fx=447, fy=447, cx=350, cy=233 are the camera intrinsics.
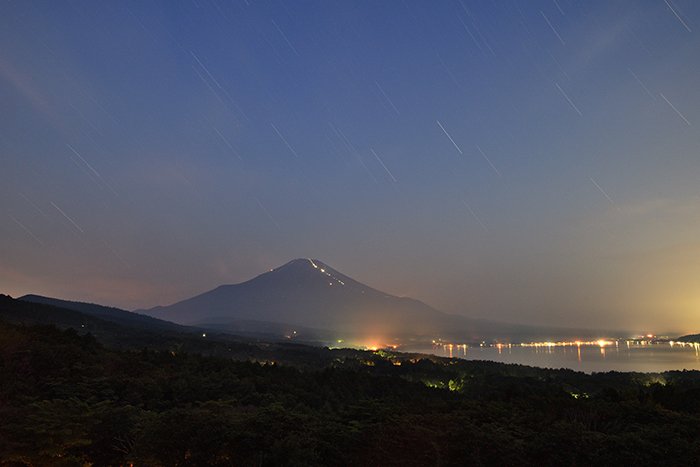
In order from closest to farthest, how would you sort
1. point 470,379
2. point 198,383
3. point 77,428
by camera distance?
point 77,428
point 198,383
point 470,379

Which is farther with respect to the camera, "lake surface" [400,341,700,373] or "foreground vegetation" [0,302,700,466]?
"lake surface" [400,341,700,373]

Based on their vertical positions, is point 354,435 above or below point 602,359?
below

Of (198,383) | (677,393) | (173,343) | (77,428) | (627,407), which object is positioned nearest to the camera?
(77,428)

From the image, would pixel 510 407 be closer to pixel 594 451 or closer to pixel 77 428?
pixel 594 451

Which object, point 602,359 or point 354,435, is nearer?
point 354,435

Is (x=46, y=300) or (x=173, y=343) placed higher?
(x=46, y=300)

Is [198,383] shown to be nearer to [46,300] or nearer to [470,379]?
[470,379]

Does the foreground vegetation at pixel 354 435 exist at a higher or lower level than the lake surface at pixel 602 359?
lower

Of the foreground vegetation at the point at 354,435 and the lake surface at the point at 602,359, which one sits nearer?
the foreground vegetation at the point at 354,435

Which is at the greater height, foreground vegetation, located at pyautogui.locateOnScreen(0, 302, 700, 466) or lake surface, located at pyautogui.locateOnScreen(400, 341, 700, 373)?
lake surface, located at pyautogui.locateOnScreen(400, 341, 700, 373)

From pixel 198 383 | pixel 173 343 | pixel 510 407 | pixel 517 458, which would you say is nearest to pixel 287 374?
pixel 198 383

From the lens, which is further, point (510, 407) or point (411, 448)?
point (510, 407)
